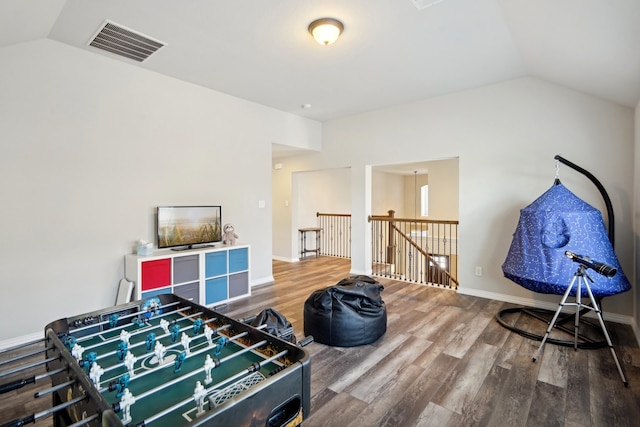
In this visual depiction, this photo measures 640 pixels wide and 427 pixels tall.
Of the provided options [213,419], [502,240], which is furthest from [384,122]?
[213,419]

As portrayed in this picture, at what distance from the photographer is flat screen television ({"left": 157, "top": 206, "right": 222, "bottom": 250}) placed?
3721 mm

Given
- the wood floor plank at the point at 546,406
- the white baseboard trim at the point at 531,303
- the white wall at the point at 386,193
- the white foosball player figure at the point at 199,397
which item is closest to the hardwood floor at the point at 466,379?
the wood floor plank at the point at 546,406

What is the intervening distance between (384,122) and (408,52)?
1.94 meters

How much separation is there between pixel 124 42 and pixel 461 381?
420 centimetres

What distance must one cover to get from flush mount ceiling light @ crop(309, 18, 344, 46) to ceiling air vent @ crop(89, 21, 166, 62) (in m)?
1.54

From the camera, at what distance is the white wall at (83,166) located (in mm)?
2869

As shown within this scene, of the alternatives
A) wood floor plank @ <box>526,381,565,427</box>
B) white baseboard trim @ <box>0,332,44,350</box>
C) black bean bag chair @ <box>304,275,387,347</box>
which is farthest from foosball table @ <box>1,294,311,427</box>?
white baseboard trim @ <box>0,332,44,350</box>

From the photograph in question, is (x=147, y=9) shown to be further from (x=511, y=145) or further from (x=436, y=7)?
(x=511, y=145)

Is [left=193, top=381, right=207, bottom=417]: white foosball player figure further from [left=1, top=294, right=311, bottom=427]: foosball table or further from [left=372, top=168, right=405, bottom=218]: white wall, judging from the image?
[left=372, top=168, right=405, bottom=218]: white wall

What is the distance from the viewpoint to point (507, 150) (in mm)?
4008

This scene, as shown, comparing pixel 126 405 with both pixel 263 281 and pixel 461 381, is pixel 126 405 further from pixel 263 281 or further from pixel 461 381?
pixel 263 281

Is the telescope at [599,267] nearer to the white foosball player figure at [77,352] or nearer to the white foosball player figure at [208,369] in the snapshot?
the white foosball player figure at [208,369]

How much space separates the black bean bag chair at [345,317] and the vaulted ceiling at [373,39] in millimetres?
2412

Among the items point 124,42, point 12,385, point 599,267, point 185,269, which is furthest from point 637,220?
point 124,42
